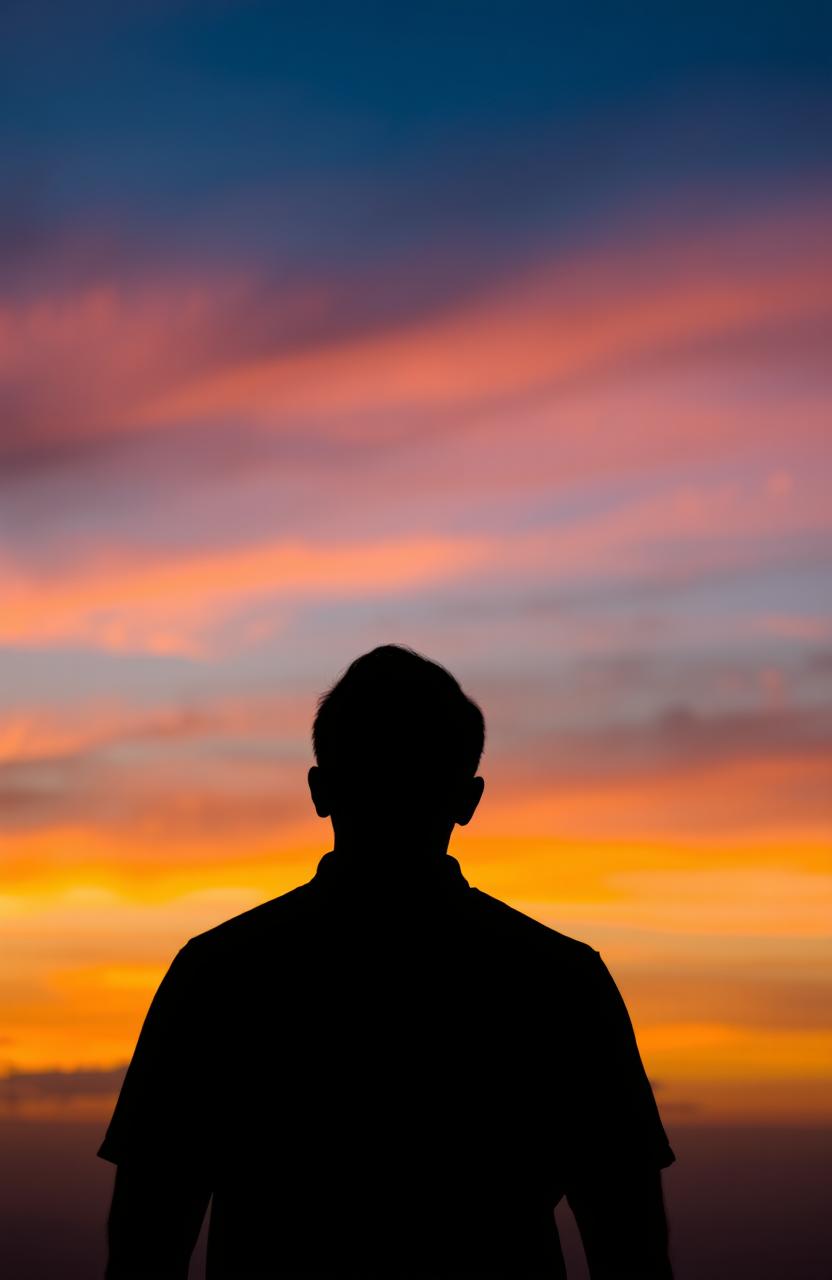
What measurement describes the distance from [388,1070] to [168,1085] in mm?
762

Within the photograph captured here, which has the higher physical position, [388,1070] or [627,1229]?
[388,1070]

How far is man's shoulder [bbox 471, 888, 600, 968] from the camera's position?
15.3 ft

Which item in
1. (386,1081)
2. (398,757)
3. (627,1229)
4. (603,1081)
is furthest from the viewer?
(627,1229)

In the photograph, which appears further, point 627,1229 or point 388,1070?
point 627,1229

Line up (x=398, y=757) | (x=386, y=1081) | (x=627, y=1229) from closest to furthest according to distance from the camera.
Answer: (x=386, y=1081) < (x=398, y=757) < (x=627, y=1229)

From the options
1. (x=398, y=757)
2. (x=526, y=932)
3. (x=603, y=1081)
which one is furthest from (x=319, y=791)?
(x=603, y=1081)

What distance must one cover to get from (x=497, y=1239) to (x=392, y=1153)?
409 mm

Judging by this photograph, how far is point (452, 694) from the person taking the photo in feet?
15.2

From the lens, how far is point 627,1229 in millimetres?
4840

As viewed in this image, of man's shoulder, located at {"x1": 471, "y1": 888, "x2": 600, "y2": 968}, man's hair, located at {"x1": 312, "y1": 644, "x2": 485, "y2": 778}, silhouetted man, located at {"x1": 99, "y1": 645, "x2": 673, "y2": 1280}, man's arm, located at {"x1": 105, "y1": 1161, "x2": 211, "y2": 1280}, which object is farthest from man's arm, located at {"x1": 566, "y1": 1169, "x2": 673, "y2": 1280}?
man's hair, located at {"x1": 312, "y1": 644, "x2": 485, "y2": 778}

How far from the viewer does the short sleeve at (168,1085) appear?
468 centimetres

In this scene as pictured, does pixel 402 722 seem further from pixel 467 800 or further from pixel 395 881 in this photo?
pixel 395 881

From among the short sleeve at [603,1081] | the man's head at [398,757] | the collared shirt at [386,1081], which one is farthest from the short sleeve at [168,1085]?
the short sleeve at [603,1081]

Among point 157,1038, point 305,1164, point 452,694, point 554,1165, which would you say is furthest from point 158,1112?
point 452,694
